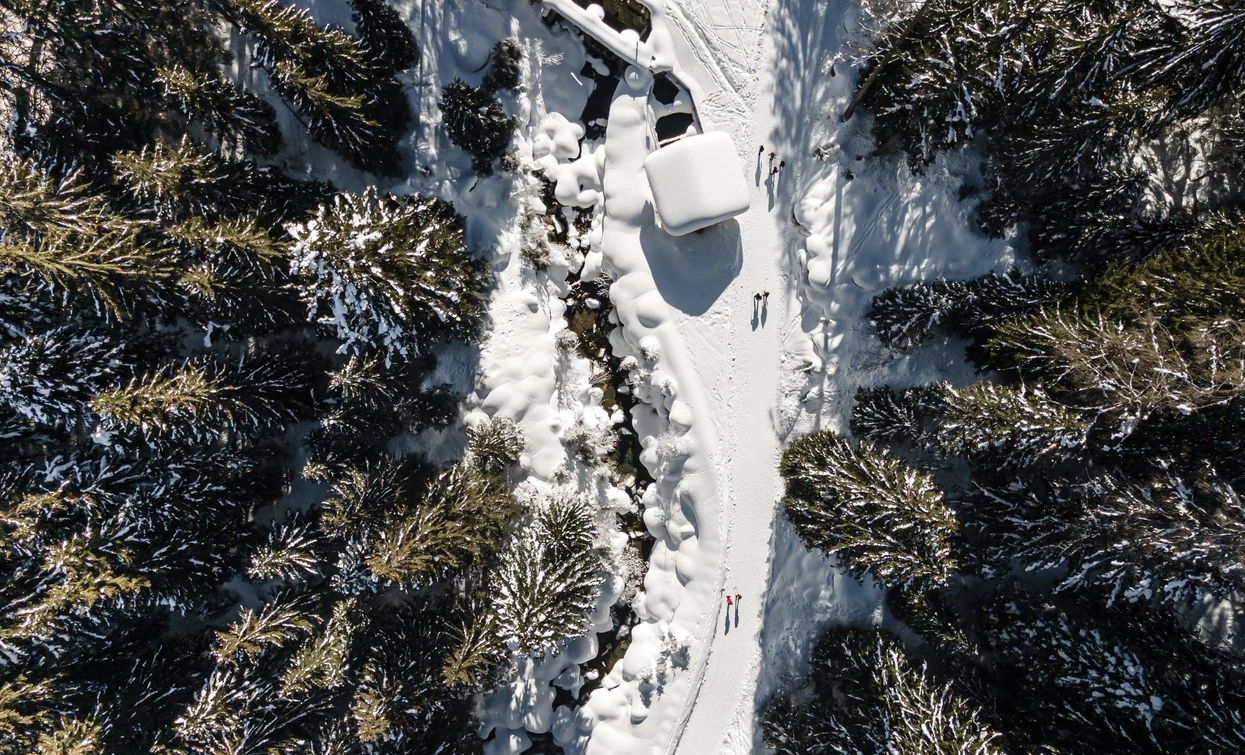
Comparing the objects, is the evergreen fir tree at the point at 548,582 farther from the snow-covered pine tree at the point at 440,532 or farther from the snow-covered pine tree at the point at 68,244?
the snow-covered pine tree at the point at 68,244

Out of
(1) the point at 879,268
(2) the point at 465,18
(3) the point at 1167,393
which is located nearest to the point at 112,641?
(2) the point at 465,18

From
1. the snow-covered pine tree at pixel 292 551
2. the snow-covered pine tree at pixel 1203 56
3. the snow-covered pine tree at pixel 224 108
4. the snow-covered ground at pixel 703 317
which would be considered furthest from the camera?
the snow-covered ground at pixel 703 317

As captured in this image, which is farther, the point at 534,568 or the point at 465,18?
the point at 465,18

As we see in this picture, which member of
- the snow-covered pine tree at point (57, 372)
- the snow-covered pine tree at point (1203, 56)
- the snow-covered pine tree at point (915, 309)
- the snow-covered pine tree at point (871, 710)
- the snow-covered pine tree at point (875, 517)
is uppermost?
the snow-covered pine tree at point (1203, 56)

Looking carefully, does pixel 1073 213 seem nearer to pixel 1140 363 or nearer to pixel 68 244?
pixel 1140 363

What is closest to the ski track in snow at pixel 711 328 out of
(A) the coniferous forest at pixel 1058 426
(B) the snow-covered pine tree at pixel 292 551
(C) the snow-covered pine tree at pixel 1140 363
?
(A) the coniferous forest at pixel 1058 426

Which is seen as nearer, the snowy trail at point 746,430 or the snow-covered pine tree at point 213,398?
the snow-covered pine tree at point 213,398

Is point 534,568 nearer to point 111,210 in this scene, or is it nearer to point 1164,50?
point 111,210

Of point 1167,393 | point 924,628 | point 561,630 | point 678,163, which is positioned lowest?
point 924,628
